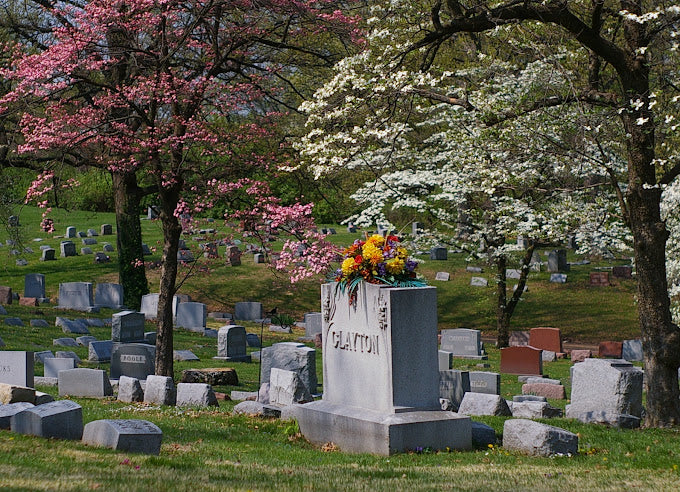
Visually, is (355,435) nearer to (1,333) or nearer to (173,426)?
(173,426)

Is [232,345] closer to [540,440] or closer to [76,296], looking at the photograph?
[76,296]

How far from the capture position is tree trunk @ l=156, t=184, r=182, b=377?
57.2ft

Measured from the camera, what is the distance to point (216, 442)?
10.5 metres

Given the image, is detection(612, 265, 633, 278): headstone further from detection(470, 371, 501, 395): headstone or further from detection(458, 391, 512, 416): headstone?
detection(458, 391, 512, 416): headstone

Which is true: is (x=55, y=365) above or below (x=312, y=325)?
below

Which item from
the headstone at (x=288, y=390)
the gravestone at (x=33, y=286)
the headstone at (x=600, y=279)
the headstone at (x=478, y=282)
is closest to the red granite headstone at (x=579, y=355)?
the headstone at (x=478, y=282)

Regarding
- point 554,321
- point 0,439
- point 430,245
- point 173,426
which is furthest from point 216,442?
point 554,321

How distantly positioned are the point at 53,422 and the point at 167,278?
8077mm

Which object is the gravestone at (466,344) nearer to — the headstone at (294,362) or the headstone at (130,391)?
the headstone at (294,362)

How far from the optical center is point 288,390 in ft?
44.5

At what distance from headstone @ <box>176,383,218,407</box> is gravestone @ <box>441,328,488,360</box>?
12.7 metres

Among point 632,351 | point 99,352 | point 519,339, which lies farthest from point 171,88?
point 632,351

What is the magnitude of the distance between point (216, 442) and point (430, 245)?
17.6m

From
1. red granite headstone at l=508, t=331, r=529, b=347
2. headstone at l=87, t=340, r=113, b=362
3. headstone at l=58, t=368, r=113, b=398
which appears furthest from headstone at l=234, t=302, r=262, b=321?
headstone at l=58, t=368, r=113, b=398
